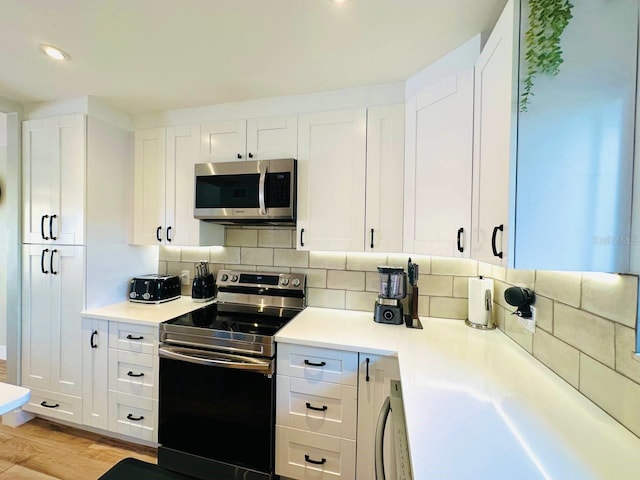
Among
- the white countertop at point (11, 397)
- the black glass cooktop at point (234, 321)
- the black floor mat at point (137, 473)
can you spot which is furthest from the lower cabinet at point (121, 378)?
the white countertop at point (11, 397)

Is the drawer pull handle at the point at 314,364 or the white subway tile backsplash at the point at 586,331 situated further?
the drawer pull handle at the point at 314,364

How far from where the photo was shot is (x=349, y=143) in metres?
1.89

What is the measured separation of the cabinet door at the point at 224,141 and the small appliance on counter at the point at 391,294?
1315 millimetres

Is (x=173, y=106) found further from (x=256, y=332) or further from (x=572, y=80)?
(x=572, y=80)

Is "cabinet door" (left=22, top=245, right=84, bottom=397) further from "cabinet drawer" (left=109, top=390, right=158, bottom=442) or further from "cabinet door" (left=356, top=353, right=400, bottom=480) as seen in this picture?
"cabinet door" (left=356, top=353, right=400, bottom=480)

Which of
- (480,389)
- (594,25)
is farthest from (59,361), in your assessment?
(594,25)

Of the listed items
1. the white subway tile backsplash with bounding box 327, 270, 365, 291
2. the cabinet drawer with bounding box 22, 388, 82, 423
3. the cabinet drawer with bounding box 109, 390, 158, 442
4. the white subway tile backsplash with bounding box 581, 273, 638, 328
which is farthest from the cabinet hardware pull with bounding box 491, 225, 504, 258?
the cabinet drawer with bounding box 22, 388, 82, 423

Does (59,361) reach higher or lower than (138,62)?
lower

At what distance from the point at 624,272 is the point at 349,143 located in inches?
57.5

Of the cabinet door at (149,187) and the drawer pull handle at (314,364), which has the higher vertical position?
the cabinet door at (149,187)

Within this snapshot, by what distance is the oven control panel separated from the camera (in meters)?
2.21

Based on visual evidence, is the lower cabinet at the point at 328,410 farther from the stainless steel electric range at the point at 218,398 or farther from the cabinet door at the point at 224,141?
the cabinet door at the point at 224,141

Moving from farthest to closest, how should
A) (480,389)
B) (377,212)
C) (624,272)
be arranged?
(377,212)
(480,389)
(624,272)

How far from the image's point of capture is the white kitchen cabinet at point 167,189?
2215 mm
